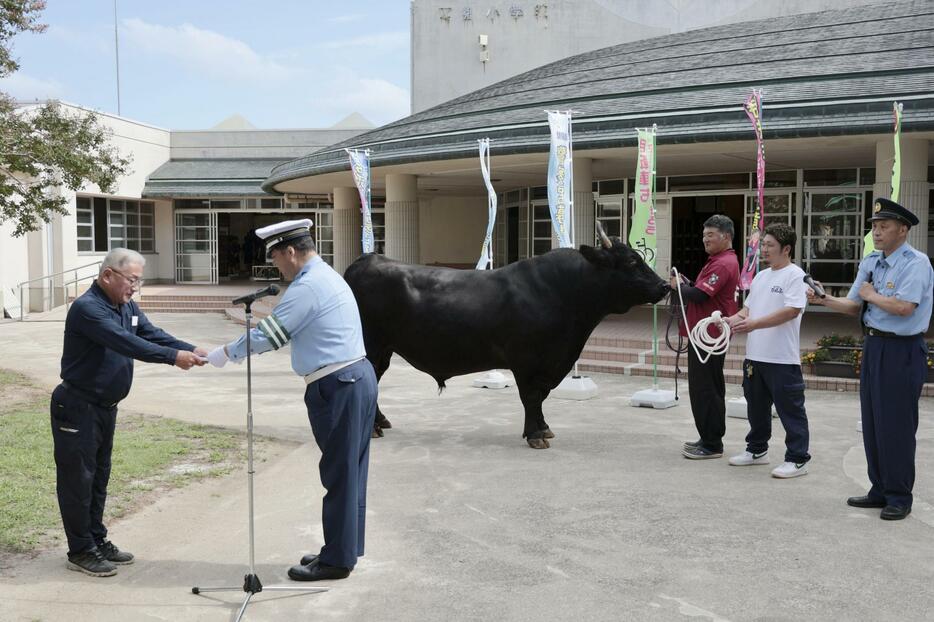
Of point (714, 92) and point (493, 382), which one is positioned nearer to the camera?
point (493, 382)

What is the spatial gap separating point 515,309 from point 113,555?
3803 mm

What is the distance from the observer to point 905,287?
198 inches

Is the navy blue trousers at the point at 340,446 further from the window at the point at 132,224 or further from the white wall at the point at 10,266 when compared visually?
the window at the point at 132,224

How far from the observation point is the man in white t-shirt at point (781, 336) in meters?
5.93

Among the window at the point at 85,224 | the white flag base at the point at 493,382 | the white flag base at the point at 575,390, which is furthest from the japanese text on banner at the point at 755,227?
the window at the point at 85,224

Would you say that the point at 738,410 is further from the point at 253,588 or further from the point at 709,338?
the point at 253,588

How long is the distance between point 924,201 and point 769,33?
734 cm

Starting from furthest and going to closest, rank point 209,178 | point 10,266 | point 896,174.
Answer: point 209,178, point 10,266, point 896,174

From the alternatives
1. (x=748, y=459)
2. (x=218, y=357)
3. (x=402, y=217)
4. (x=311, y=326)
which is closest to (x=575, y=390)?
(x=748, y=459)

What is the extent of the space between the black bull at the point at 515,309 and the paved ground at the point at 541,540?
696 millimetres

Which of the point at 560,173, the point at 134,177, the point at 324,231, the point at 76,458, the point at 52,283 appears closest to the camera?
the point at 76,458

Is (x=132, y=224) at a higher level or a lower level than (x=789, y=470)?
higher

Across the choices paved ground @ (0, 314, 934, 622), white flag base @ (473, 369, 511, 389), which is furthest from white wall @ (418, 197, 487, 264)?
paved ground @ (0, 314, 934, 622)

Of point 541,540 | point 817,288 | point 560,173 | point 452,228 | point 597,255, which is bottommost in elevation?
point 541,540
